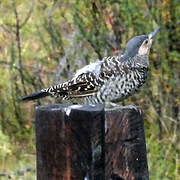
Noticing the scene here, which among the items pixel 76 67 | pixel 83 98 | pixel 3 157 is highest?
pixel 76 67

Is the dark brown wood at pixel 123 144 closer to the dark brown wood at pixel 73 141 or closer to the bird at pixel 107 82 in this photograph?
the dark brown wood at pixel 73 141

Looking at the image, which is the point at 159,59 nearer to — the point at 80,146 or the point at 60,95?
the point at 60,95

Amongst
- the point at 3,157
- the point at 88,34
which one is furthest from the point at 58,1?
the point at 3,157

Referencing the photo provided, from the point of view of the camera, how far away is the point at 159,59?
263 inches

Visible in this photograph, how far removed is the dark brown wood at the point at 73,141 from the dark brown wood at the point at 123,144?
0.55 ft

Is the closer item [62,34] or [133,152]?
[133,152]

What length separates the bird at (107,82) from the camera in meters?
4.69

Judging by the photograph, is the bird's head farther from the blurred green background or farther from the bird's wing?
the blurred green background

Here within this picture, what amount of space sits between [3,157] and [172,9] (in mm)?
2612

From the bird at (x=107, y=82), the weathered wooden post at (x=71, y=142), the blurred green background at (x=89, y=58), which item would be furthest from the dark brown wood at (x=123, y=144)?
the blurred green background at (x=89, y=58)

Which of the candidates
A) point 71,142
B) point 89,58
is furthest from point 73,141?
point 89,58

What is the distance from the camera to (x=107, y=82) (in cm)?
478

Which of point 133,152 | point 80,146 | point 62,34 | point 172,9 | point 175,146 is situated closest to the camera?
point 80,146

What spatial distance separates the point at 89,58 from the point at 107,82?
2.01 m
